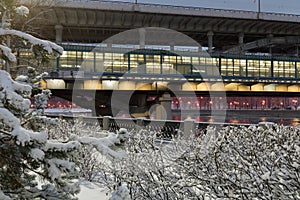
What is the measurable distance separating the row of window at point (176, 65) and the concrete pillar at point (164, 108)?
309 centimetres

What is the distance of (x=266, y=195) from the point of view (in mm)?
4504

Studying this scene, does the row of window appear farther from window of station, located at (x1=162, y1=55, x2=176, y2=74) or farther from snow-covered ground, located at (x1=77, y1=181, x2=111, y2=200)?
snow-covered ground, located at (x1=77, y1=181, x2=111, y2=200)

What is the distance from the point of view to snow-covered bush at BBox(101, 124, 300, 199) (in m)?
4.55

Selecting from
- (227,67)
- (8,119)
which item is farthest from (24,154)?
(227,67)

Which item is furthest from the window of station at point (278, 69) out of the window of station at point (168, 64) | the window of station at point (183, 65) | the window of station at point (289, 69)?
the window of station at point (168, 64)

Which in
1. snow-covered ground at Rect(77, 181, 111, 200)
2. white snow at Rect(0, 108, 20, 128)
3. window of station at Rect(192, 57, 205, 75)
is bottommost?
snow-covered ground at Rect(77, 181, 111, 200)

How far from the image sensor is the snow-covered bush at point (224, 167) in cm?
455

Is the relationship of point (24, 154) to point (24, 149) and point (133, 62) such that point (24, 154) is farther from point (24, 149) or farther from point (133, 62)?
point (133, 62)

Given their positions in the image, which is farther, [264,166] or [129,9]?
[129,9]

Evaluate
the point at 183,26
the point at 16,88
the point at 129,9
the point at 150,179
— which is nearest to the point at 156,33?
the point at 183,26

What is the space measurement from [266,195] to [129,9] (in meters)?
47.1

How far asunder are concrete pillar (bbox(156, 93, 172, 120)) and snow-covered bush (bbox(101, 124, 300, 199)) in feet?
99.6

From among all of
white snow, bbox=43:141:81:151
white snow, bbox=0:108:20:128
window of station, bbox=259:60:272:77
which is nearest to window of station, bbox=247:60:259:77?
window of station, bbox=259:60:272:77

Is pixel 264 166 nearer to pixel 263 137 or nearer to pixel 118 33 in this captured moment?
pixel 263 137
